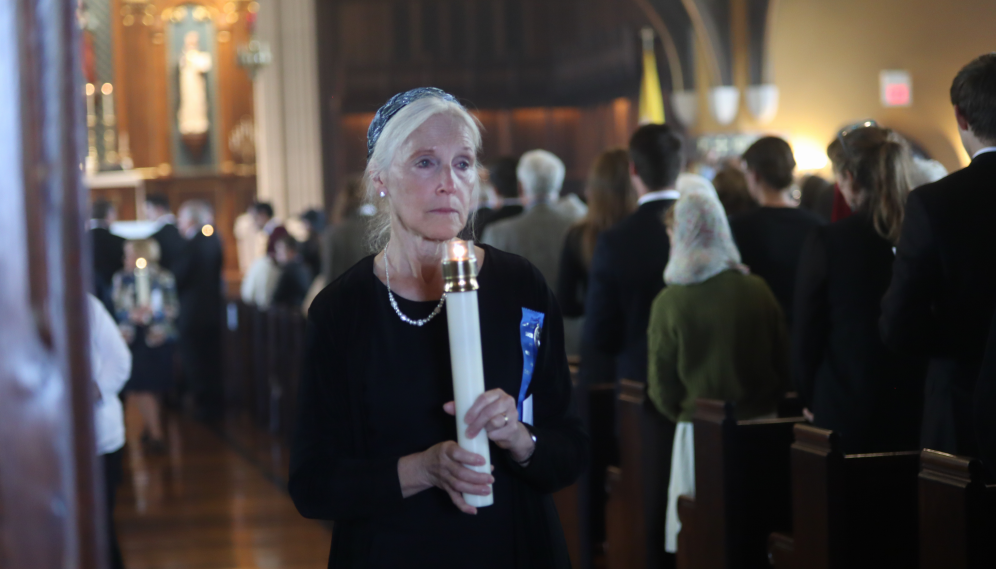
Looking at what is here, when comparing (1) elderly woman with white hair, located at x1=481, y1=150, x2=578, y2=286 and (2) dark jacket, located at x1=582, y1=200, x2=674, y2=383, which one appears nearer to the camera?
(2) dark jacket, located at x1=582, y1=200, x2=674, y2=383

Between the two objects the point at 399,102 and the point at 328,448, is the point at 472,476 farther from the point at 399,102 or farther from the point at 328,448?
the point at 399,102

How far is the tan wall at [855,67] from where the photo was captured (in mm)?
7320

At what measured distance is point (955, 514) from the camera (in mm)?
1931

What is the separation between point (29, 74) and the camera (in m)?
0.48

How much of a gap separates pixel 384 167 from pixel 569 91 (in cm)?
1270

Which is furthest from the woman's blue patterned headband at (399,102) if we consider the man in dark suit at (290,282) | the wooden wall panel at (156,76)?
the wooden wall panel at (156,76)

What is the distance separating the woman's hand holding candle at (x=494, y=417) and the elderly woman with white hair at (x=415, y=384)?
116 millimetres

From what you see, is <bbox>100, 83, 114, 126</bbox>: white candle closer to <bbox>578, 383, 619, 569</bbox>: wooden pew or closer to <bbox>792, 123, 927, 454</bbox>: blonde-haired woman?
<bbox>578, 383, 619, 569</bbox>: wooden pew

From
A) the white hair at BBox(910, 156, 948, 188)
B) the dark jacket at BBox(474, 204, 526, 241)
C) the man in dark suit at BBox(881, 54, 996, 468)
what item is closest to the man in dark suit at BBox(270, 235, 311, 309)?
the dark jacket at BBox(474, 204, 526, 241)

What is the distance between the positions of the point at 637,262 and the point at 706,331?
57 cm

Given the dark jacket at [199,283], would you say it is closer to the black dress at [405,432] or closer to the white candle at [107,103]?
the black dress at [405,432]

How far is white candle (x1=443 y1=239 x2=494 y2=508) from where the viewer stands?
1.16 m

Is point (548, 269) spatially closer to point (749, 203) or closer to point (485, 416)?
point (749, 203)

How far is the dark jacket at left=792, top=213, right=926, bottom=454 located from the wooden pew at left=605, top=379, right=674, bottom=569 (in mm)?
566
